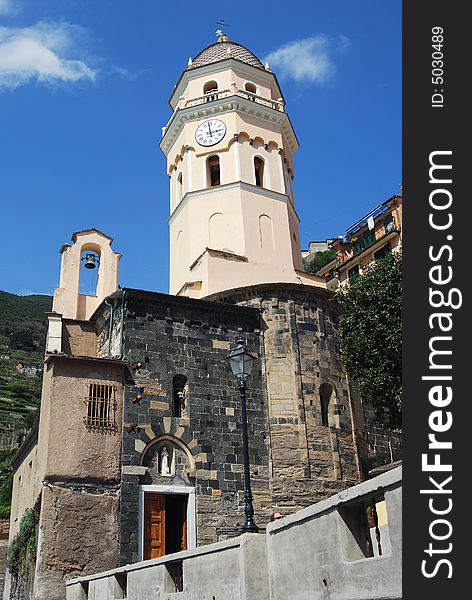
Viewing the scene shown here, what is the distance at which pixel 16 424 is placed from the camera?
7156 centimetres

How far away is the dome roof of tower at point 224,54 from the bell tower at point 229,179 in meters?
0.12

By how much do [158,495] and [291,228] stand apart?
46.9ft

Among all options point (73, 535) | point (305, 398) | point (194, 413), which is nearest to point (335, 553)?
point (73, 535)

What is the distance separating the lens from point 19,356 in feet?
314

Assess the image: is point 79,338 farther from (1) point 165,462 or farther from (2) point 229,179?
(2) point 229,179

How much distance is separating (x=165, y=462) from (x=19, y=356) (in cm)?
8462

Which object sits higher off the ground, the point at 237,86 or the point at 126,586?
the point at 237,86

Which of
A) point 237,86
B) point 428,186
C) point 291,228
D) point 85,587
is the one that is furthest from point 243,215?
point 428,186

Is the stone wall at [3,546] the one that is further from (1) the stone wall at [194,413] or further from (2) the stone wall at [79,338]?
(1) the stone wall at [194,413]

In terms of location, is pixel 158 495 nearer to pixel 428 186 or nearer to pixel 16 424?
pixel 428 186

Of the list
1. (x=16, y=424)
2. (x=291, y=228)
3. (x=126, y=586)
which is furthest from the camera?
(x=16, y=424)

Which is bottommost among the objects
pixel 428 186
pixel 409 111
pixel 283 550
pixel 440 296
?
pixel 283 550

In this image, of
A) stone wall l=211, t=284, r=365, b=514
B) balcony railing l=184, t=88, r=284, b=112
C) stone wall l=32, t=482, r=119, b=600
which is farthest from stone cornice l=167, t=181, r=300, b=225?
stone wall l=32, t=482, r=119, b=600

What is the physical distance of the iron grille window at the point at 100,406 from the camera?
659 inches
